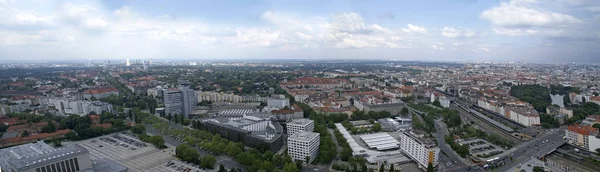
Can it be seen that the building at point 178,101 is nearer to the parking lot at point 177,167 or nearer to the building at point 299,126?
the parking lot at point 177,167

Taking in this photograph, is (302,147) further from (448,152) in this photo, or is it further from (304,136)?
(448,152)

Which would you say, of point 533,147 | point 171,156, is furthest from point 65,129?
point 533,147

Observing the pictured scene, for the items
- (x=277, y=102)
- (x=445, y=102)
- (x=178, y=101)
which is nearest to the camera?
(x=178, y=101)

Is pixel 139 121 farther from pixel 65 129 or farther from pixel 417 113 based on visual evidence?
pixel 417 113

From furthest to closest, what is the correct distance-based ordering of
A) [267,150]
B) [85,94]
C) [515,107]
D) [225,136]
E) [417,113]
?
1. [85,94]
2. [417,113]
3. [515,107]
4. [225,136]
5. [267,150]

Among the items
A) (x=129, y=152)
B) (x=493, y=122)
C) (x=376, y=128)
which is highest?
(x=376, y=128)

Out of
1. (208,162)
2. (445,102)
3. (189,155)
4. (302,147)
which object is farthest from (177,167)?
(445,102)
